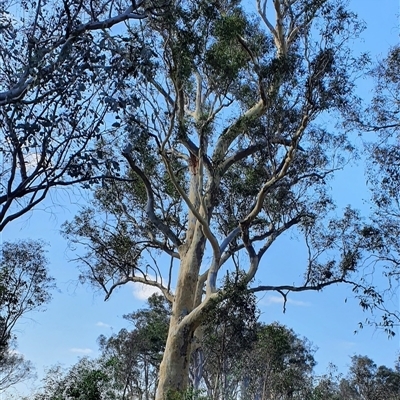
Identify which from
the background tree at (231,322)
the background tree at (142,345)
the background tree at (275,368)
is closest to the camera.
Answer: the background tree at (231,322)

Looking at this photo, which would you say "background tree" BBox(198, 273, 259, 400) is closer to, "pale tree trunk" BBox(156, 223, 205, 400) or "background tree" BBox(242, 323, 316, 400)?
"pale tree trunk" BBox(156, 223, 205, 400)

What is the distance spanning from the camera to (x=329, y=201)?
10.0m

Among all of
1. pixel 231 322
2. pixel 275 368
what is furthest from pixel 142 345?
pixel 231 322

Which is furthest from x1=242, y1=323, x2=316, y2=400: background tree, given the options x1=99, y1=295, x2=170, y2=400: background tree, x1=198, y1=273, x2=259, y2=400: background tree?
x1=99, y1=295, x2=170, y2=400: background tree

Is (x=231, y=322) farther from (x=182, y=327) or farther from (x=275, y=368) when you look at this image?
(x=275, y=368)

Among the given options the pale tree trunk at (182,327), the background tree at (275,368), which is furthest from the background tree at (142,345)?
the pale tree trunk at (182,327)

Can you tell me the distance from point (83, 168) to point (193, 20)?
14.6 ft

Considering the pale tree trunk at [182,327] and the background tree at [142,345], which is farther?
the background tree at [142,345]

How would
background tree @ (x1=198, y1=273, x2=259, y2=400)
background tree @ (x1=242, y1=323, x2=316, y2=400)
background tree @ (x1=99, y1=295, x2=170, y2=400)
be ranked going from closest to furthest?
background tree @ (x1=198, y1=273, x2=259, y2=400)
background tree @ (x1=242, y1=323, x2=316, y2=400)
background tree @ (x1=99, y1=295, x2=170, y2=400)

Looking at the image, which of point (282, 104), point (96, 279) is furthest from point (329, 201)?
point (96, 279)

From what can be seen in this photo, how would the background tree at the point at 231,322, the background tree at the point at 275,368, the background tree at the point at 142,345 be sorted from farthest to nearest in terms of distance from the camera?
the background tree at the point at 142,345
the background tree at the point at 275,368
the background tree at the point at 231,322

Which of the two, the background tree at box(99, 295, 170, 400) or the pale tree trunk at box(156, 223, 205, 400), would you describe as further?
the background tree at box(99, 295, 170, 400)

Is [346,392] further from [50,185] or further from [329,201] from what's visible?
[50,185]

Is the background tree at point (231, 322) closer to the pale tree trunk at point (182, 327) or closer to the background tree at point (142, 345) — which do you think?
the pale tree trunk at point (182, 327)
